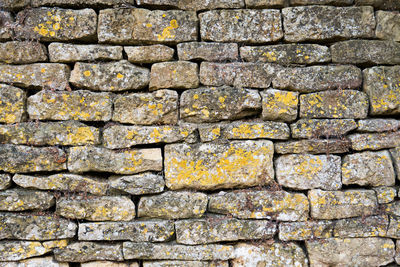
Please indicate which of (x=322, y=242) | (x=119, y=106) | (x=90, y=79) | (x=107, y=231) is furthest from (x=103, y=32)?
(x=322, y=242)

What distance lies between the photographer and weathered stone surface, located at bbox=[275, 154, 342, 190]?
275 cm

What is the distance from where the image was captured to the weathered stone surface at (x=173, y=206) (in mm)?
2691

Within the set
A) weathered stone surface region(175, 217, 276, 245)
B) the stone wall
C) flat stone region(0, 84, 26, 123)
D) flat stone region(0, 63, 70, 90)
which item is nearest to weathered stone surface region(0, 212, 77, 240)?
the stone wall

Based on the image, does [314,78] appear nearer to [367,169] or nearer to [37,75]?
[367,169]

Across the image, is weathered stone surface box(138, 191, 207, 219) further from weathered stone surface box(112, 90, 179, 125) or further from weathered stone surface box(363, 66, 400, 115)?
weathered stone surface box(363, 66, 400, 115)

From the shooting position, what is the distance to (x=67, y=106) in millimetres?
2693

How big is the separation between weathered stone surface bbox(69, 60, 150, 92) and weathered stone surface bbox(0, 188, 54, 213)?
3.59ft

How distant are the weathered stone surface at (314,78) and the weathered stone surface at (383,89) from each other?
0.19 m

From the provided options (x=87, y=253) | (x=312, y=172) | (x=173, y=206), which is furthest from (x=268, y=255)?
(x=87, y=253)

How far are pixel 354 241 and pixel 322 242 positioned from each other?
12.5 inches

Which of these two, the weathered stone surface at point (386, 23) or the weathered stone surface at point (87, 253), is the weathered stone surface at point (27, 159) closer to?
the weathered stone surface at point (87, 253)

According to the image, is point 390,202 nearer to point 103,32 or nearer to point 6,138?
point 103,32

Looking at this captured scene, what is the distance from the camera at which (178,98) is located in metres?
2.78

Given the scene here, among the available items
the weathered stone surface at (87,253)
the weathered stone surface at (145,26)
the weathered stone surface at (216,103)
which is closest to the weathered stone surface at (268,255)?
the weathered stone surface at (87,253)
